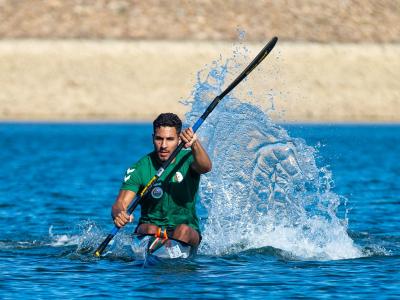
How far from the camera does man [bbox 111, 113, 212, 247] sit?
655 inches

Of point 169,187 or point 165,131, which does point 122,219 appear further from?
point 165,131

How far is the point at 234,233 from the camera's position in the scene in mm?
20312

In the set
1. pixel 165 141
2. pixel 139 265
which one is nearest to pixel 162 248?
pixel 139 265

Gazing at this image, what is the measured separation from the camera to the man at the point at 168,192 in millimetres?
16641

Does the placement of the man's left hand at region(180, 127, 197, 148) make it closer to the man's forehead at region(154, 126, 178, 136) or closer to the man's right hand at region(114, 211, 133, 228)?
the man's forehead at region(154, 126, 178, 136)

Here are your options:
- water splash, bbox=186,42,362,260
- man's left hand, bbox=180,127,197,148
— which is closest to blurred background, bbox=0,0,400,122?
water splash, bbox=186,42,362,260

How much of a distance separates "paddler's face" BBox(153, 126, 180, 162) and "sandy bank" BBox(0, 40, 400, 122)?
6163cm

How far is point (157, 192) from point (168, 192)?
0.18 metres

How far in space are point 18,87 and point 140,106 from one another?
793 centimetres

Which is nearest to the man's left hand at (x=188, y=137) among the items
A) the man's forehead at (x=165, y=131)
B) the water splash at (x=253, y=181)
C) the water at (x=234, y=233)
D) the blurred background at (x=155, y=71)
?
the man's forehead at (x=165, y=131)

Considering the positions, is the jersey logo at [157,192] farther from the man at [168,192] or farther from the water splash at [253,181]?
the water splash at [253,181]

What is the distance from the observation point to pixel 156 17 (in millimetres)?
97000

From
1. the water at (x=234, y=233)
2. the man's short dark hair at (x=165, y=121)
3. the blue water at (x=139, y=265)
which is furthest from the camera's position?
the man's short dark hair at (x=165, y=121)

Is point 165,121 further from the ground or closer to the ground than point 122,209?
further from the ground
